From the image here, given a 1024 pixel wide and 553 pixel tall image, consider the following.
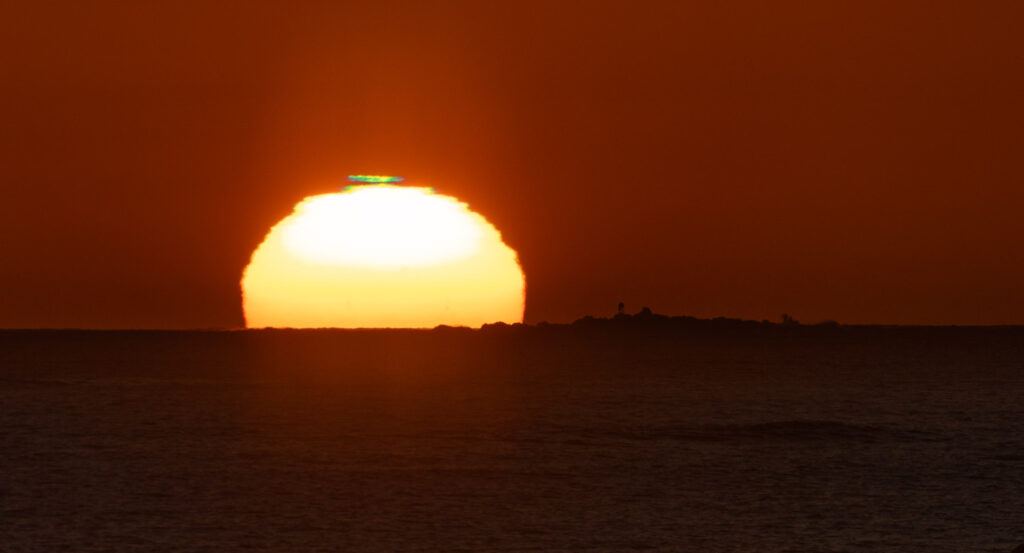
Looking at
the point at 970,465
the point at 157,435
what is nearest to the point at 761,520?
the point at 970,465

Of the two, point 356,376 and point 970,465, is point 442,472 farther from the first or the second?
point 356,376

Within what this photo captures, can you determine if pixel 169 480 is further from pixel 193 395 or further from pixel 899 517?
pixel 193 395

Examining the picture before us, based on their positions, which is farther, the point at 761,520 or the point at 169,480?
the point at 169,480

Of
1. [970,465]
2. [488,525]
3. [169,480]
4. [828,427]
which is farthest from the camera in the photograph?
[828,427]

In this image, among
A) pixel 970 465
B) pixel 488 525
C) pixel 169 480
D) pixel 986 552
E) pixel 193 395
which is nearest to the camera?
pixel 986 552

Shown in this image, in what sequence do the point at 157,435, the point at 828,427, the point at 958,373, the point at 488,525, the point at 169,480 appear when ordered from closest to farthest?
the point at 488,525 → the point at 169,480 → the point at 157,435 → the point at 828,427 → the point at 958,373

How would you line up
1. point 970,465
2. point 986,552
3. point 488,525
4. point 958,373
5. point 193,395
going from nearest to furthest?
point 986,552 → point 488,525 → point 970,465 → point 193,395 → point 958,373

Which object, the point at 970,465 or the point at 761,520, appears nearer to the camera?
the point at 761,520

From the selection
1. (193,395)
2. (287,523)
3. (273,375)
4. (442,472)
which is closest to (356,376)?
(273,375)

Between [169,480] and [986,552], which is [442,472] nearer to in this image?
[169,480]
